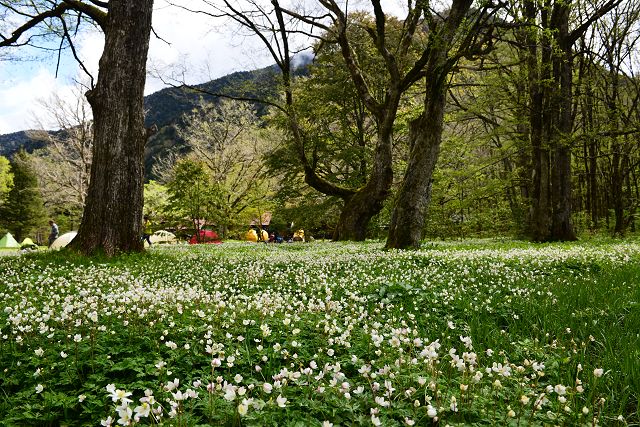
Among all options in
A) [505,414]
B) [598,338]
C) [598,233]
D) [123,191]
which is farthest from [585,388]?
[598,233]

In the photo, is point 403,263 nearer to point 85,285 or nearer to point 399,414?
point 85,285

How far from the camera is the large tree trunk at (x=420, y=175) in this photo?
1294 centimetres

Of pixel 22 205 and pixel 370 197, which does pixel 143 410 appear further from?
pixel 22 205

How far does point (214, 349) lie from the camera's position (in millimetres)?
2697

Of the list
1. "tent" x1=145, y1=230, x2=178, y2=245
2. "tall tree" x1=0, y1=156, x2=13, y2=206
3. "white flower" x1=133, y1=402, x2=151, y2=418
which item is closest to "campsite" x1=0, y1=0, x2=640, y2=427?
"white flower" x1=133, y1=402, x2=151, y2=418

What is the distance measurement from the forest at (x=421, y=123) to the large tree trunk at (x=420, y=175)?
0.13 ft

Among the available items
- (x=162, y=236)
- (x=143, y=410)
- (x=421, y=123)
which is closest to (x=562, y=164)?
(x=421, y=123)

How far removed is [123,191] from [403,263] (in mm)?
7379

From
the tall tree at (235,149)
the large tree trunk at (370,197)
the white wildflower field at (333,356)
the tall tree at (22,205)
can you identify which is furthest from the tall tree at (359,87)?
the tall tree at (22,205)

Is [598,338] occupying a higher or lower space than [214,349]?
lower

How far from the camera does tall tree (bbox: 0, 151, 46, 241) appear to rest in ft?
204

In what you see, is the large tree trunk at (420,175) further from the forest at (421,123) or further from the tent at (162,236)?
the tent at (162,236)

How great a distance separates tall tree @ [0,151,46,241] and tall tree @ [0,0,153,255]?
63.3 metres

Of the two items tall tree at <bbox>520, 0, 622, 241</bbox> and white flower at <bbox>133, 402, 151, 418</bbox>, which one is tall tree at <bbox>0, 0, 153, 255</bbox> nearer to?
white flower at <bbox>133, 402, 151, 418</bbox>
